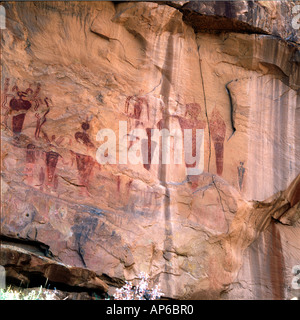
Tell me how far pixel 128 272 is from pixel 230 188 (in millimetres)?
2661

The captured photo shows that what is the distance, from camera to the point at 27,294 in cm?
618

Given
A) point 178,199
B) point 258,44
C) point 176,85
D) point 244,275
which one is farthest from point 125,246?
point 258,44

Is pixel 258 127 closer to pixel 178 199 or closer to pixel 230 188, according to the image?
pixel 230 188

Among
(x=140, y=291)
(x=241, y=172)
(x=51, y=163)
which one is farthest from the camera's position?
(x=241, y=172)

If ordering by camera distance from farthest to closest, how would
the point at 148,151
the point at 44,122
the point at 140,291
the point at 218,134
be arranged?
the point at 218,134, the point at 148,151, the point at 44,122, the point at 140,291

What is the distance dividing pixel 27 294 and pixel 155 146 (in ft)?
11.7

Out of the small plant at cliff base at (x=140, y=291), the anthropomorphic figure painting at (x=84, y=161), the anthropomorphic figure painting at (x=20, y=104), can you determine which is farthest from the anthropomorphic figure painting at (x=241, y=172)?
the anthropomorphic figure painting at (x=20, y=104)

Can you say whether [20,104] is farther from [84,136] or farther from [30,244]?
[30,244]

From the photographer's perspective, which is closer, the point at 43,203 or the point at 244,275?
the point at 43,203

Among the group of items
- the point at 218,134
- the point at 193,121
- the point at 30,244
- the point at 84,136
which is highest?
the point at 193,121

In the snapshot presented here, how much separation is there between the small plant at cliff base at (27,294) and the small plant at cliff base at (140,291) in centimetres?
107

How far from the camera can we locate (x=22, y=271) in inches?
249

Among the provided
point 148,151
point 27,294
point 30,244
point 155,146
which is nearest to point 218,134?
point 155,146

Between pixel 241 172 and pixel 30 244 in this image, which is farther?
pixel 241 172
